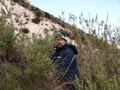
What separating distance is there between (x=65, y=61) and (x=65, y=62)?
0.02 m

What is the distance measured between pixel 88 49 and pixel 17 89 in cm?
202

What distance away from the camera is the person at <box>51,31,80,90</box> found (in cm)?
A: 817

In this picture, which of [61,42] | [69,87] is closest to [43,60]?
[69,87]

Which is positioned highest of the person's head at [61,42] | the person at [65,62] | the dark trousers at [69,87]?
the person's head at [61,42]

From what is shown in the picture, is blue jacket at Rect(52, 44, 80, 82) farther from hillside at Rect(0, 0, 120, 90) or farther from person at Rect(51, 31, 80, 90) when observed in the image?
hillside at Rect(0, 0, 120, 90)

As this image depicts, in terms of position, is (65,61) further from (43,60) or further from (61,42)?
(43,60)

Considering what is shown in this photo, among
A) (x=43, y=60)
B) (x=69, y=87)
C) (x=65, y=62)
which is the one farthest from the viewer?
(x=65, y=62)

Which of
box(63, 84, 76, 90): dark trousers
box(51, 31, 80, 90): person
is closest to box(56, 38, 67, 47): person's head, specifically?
box(51, 31, 80, 90): person

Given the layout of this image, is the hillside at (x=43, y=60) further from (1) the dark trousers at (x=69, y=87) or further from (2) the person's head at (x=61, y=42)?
(1) the dark trousers at (x=69, y=87)

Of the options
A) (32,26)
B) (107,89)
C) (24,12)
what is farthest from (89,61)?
(24,12)

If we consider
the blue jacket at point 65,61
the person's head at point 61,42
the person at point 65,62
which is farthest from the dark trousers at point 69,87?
the person's head at point 61,42

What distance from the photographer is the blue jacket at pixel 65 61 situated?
8.24 meters

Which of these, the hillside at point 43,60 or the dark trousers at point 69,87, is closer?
the hillside at point 43,60

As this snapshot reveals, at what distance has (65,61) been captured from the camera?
27.5 ft
